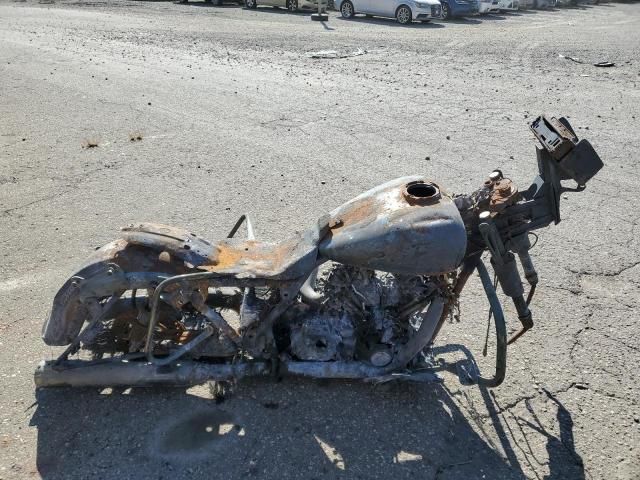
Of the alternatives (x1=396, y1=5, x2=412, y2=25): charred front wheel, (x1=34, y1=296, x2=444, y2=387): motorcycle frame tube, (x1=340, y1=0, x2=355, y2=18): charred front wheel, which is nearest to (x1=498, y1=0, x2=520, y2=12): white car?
(x1=396, y1=5, x2=412, y2=25): charred front wheel

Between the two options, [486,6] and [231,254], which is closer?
[231,254]

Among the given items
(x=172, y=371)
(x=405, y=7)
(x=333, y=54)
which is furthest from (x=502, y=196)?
(x=405, y=7)

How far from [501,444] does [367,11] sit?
1845 centimetres

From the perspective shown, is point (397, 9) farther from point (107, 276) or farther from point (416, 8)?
point (107, 276)

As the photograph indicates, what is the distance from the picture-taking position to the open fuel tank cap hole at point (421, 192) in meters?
3.02

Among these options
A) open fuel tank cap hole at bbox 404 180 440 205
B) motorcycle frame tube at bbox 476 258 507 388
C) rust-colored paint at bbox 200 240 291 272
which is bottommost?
motorcycle frame tube at bbox 476 258 507 388

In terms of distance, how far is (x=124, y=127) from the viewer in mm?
8453

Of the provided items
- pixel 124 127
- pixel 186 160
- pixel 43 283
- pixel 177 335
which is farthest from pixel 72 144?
pixel 177 335

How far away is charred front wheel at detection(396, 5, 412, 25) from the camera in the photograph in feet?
60.2

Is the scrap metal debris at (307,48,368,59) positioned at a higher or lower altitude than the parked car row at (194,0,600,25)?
lower

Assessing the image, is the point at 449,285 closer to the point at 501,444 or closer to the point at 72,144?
the point at 501,444

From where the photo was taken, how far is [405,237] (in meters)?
2.89

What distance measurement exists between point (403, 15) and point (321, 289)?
1705cm

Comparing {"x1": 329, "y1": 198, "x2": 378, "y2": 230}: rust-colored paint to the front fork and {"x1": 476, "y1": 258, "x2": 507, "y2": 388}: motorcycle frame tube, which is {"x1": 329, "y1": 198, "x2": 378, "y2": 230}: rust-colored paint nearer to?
the front fork
